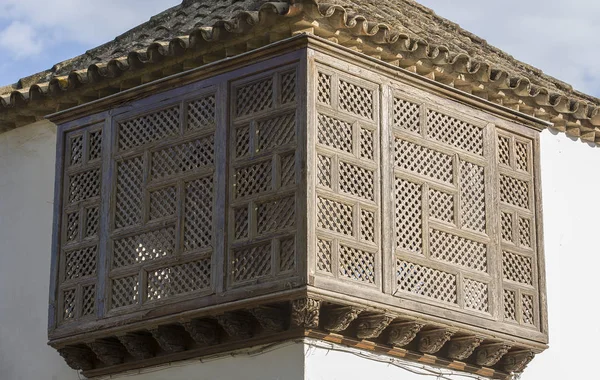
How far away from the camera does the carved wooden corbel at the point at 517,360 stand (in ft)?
35.4

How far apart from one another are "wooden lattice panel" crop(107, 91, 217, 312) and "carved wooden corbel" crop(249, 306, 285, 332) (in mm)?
470

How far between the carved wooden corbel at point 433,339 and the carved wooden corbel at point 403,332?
7.2 inches

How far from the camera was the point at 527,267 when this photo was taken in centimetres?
1094

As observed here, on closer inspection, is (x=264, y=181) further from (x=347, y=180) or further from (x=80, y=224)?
(x=80, y=224)

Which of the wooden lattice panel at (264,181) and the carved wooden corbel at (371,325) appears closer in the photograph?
the wooden lattice panel at (264,181)

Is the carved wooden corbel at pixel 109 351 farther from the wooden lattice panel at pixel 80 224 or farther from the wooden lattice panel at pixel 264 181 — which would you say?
the wooden lattice panel at pixel 264 181

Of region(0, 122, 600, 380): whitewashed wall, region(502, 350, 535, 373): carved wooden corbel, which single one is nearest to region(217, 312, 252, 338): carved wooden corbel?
region(0, 122, 600, 380): whitewashed wall

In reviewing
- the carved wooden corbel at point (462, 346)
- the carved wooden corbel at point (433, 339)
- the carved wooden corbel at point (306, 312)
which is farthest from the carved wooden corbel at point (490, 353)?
the carved wooden corbel at point (306, 312)

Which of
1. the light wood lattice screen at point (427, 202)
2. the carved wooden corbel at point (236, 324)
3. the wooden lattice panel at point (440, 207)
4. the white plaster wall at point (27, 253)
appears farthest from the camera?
the white plaster wall at point (27, 253)

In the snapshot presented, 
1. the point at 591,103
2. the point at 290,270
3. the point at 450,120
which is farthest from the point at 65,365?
the point at 591,103

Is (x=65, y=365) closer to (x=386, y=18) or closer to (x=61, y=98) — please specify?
(x=61, y=98)

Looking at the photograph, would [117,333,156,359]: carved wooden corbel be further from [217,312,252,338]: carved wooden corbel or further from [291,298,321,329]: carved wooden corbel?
[291,298,321,329]: carved wooden corbel

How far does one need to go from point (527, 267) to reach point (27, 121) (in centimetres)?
459

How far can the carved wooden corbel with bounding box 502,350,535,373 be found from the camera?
10.8 meters
